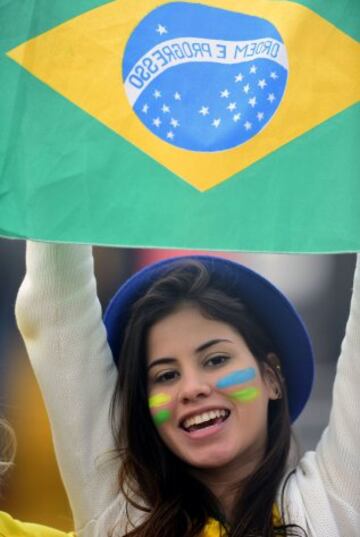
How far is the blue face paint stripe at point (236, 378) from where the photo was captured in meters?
2.09

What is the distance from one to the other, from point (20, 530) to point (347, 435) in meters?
0.64

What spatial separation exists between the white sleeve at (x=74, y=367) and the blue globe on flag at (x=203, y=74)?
405 mm

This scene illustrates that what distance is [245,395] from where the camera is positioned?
211cm

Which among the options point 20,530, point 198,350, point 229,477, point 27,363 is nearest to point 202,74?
point 198,350

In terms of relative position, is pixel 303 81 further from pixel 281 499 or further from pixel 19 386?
pixel 19 386

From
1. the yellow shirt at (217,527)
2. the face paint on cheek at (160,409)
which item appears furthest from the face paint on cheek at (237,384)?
Answer: the yellow shirt at (217,527)

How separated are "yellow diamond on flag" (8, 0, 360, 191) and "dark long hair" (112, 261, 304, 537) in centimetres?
49

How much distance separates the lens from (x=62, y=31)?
181cm

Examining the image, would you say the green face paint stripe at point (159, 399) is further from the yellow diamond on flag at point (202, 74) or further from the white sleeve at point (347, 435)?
the yellow diamond on flag at point (202, 74)

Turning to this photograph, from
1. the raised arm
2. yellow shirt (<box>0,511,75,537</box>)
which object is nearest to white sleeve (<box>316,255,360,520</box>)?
the raised arm

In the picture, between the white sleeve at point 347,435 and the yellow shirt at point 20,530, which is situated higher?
the white sleeve at point 347,435

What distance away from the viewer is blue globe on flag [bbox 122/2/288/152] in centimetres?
180

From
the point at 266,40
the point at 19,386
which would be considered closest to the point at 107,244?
the point at 266,40

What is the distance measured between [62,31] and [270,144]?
374 millimetres
